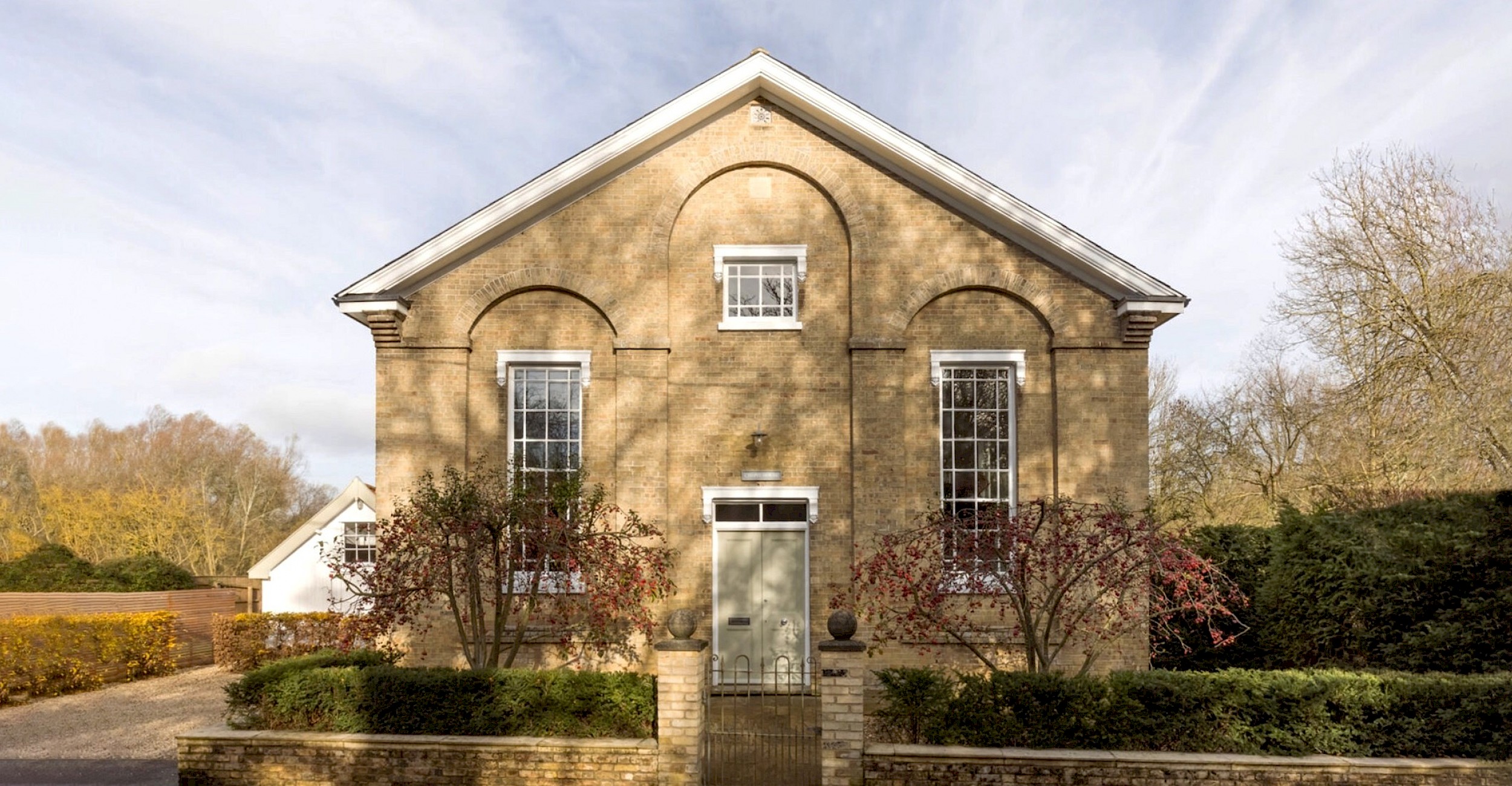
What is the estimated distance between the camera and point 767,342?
13.6m

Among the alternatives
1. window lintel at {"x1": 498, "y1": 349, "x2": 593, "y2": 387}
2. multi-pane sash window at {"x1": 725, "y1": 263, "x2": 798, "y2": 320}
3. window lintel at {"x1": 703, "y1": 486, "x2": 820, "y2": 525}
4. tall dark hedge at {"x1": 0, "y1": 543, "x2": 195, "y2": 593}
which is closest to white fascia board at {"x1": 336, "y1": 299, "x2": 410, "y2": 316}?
window lintel at {"x1": 498, "y1": 349, "x2": 593, "y2": 387}

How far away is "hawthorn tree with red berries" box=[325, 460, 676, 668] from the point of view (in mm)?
10852

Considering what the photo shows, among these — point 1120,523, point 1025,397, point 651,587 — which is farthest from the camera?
point 1025,397

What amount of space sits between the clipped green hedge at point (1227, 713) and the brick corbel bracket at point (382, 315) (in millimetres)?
8890

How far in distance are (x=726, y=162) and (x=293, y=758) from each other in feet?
31.0

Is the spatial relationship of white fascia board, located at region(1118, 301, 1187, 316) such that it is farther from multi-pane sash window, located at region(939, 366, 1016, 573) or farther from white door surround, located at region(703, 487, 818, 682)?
white door surround, located at region(703, 487, 818, 682)

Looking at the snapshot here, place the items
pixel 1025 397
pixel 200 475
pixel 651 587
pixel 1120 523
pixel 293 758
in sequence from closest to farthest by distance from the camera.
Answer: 1. pixel 293 758
2. pixel 1120 523
3. pixel 651 587
4. pixel 1025 397
5. pixel 200 475

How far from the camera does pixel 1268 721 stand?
8570mm

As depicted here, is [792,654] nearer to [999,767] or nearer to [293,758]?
[999,767]

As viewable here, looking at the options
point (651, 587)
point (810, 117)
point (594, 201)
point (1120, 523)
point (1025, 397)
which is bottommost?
point (651, 587)

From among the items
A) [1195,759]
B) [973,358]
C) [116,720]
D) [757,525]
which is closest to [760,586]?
[757,525]

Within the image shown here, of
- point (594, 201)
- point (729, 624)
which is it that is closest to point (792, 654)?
point (729, 624)

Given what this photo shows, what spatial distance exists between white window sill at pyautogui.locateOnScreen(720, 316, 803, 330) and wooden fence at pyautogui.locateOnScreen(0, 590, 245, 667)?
52.1 ft

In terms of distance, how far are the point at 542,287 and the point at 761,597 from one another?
219 inches
